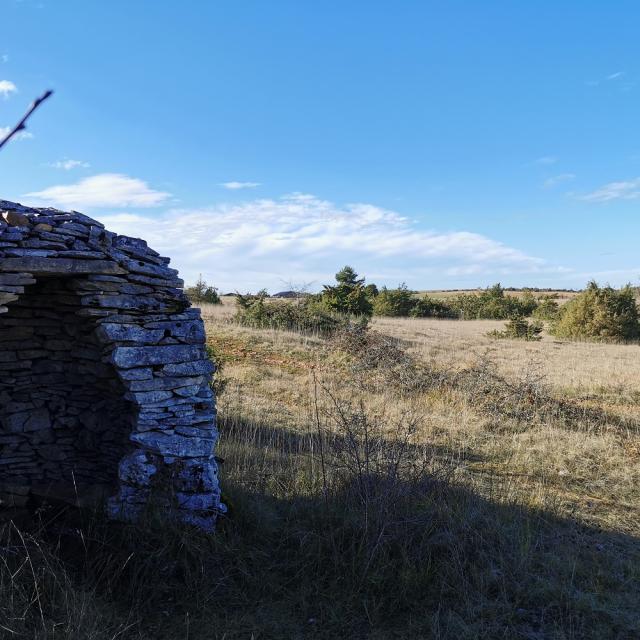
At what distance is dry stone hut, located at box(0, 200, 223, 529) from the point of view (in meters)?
4.32

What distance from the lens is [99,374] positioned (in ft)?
16.6

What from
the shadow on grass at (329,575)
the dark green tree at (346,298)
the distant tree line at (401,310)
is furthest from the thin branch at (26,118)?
the dark green tree at (346,298)

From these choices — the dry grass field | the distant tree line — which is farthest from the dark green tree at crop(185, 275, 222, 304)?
the dry grass field

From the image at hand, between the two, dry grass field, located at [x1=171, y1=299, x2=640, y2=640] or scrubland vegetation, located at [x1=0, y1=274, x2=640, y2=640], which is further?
dry grass field, located at [x1=171, y1=299, x2=640, y2=640]

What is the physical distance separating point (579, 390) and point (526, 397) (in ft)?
8.59

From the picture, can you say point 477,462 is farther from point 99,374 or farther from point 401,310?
point 401,310

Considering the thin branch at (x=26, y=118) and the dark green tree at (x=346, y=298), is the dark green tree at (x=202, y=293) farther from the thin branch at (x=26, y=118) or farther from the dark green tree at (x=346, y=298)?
the thin branch at (x=26, y=118)

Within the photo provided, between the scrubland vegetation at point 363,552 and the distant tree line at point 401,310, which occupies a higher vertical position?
the distant tree line at point 401,310

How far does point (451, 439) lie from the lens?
27.3 feet

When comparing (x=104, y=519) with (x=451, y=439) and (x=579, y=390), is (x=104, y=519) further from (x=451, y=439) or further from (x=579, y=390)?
(x=579, y=390)

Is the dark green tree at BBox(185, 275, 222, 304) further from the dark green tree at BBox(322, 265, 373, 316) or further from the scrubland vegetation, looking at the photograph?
the scrubland vegetation

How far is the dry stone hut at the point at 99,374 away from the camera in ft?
14.2

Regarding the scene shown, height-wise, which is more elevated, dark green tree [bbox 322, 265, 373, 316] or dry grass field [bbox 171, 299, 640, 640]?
dark green tree [bbox 322, 265, 373, 316]

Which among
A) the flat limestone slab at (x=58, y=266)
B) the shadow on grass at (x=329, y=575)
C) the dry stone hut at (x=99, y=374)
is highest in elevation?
the flat limestone slab at (x=58, y=266)
